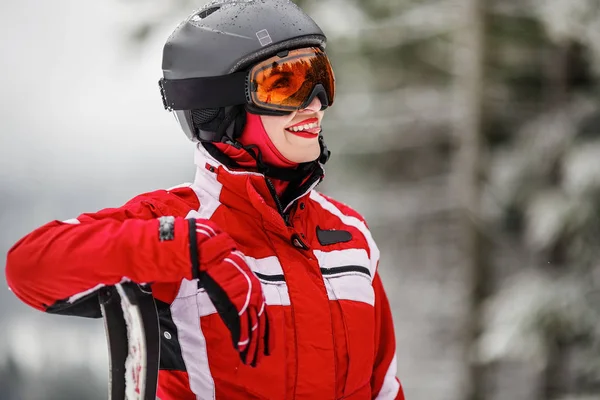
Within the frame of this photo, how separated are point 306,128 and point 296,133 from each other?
0.13 feet

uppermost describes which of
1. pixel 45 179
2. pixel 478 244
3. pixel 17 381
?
pixel 45 179

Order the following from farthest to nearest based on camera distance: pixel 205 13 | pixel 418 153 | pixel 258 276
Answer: pixel 418 153
pixel 205 13
pixel 258 276

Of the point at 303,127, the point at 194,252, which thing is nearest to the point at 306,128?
the point at 303,127

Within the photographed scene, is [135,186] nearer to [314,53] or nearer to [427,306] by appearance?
[427,306]

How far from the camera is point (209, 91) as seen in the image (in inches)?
81.0

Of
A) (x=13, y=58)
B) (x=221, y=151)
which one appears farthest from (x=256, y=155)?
(x=13, y=58)

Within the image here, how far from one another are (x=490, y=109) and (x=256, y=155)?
4.92 m

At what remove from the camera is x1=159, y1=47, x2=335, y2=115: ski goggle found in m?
2.04

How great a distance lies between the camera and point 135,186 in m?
8.06

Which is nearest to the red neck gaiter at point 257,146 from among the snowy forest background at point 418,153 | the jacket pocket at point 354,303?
the jacket pocket at point 354,303

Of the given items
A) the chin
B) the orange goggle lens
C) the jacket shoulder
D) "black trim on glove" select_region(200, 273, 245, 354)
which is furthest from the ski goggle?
"black trim on glove" select_region(200, 273, 245, 354)

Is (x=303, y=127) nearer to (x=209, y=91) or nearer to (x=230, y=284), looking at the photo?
(x=209, y=91)

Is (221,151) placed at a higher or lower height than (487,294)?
higher

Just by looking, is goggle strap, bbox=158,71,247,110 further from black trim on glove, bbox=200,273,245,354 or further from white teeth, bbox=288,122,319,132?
black trim on glove, bbox=200,273,245,354
